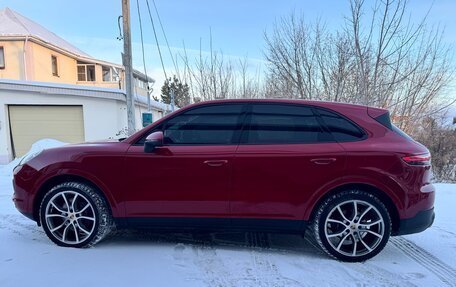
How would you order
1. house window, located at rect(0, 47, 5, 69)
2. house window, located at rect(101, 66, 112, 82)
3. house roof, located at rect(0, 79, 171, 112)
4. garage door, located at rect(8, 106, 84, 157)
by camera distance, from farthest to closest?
house window, located at rect(101, 66, 112, 82) < house window, located at rect(0, 47, 5, 69) < garage door, located at rect(8, 106, 84, 157) < house roof, located at rect(0, 79, 171, 112)

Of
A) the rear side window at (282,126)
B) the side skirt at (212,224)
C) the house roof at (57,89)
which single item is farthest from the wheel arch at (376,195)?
the house roof at (57,89)

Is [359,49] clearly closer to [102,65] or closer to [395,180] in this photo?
[395,180]

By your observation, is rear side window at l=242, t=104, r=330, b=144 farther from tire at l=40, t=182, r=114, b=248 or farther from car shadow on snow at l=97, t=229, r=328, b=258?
tire at l=40, t=182, r=114, b=248

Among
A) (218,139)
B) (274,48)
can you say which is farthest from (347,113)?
(274,48)

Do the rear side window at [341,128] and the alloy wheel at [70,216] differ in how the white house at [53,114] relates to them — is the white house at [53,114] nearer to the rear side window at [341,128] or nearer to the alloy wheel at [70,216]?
the alloy wheel at [70,216]

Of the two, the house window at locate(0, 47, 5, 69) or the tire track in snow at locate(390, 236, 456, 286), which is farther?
the house window at locate(0, 47, 5, 69)

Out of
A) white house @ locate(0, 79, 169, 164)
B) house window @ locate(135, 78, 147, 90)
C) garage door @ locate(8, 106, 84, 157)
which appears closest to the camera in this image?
white house @ locate(0, 79, 169, 164)

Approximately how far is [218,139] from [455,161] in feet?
45.4

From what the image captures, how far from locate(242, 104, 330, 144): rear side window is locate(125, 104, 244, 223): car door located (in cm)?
18

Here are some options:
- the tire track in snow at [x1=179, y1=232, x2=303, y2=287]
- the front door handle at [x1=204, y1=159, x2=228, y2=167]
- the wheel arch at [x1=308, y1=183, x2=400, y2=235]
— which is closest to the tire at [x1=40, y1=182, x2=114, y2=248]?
the tire track in snow at [x1=179, y1=232, x2=303, y2=287]

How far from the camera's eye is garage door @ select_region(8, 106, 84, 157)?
1228cm

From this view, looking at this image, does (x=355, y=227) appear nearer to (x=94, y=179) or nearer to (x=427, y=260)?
(x=427, y=260)

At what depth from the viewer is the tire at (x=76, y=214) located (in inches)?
146

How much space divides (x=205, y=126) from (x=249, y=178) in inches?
29.9
